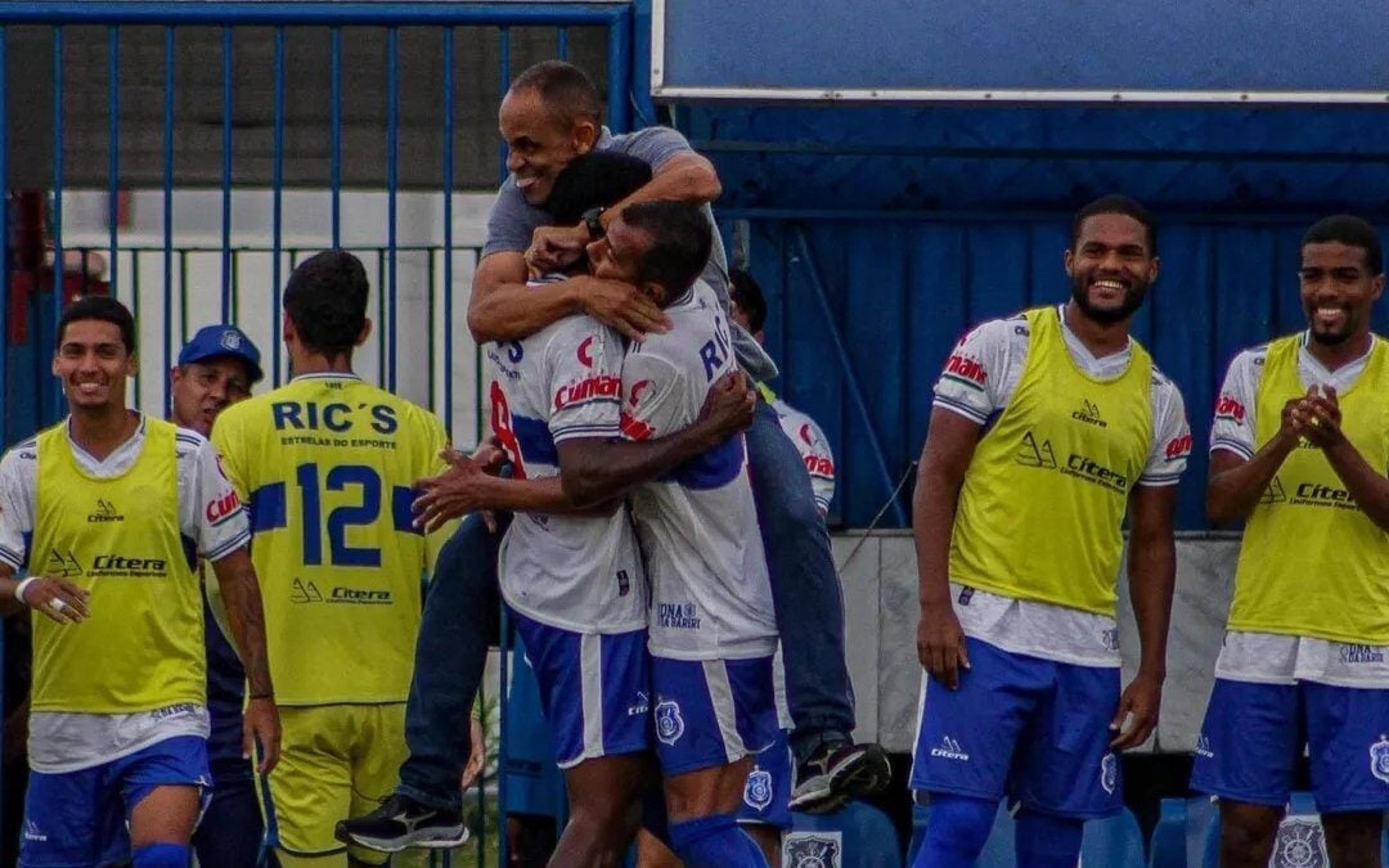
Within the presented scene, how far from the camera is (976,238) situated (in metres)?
9.18

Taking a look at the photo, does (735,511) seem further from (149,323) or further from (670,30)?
(149,323)

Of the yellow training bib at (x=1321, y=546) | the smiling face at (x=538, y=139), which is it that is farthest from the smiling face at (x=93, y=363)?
the yellow training bib at (x=1321, y=546)

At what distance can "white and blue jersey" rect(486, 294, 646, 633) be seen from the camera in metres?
6.05

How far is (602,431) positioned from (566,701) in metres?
0.65

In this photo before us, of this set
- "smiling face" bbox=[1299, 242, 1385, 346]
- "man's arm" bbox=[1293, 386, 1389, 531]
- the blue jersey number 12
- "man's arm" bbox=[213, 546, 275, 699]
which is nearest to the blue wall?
"smiling face" bbox=[1299, 242, 1385, 346]

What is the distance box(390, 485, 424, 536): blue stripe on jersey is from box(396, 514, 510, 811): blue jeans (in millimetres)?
1373

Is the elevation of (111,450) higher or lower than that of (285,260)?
lower

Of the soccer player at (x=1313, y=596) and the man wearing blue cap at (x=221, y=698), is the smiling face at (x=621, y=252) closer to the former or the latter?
the soccer player at (x=1313, y=596)

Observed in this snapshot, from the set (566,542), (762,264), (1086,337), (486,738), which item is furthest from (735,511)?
(486,738)

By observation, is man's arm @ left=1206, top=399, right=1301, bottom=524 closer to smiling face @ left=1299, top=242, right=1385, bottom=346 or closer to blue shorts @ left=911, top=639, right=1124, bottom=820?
smiling face @ left=1299, top=242, right=1385, bottom=346

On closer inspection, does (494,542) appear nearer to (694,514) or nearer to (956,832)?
(694,514)

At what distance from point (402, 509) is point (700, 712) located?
1906mm

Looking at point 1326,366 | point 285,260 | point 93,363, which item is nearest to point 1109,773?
point 1326,366

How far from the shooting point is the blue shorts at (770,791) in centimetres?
773
